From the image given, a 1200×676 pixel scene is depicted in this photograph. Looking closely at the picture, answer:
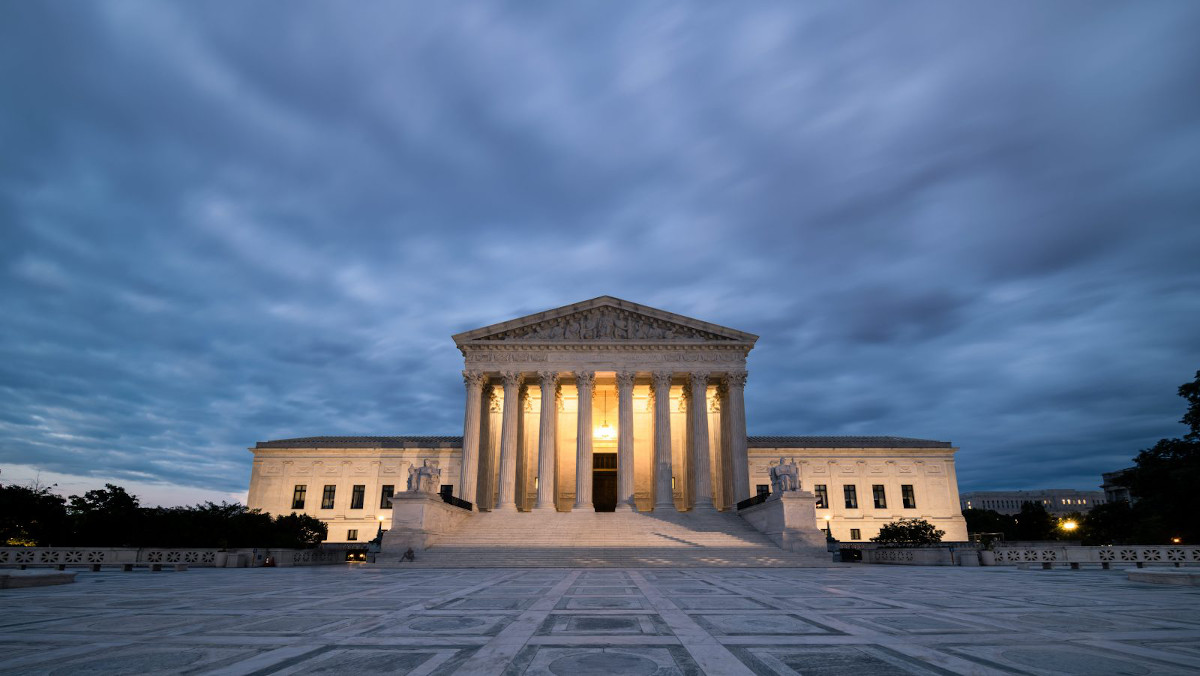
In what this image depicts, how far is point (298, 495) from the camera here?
176ft

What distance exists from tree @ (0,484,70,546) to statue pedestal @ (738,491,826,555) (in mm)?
34074

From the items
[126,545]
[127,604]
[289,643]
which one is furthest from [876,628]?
[126,545]

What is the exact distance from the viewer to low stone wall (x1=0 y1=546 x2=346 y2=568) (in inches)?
882

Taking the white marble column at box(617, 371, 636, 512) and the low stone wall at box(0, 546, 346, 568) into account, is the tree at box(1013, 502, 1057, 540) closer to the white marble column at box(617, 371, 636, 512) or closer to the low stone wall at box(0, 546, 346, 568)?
the white marble column at box(617, 371, 636, 512)

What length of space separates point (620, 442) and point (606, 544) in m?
11.1

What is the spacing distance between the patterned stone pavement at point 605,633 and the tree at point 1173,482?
27.3 meters

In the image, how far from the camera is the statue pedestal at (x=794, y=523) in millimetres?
29156

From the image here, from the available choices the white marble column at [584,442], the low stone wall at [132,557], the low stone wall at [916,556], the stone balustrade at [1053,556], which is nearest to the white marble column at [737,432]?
the white marble column at [584,442]

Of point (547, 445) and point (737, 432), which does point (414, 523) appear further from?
point (737, 432)

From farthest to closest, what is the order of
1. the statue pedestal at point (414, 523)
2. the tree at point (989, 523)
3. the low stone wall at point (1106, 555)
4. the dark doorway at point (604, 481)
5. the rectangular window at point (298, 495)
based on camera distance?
the tree at point (989, 523), the rectangular window at point (298, 495), the dark doorway at point (604, 481), the statue pedestal at point (414, 523), the low stone wall at point (1106, 555)

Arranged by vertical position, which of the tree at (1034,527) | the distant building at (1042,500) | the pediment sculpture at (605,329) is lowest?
the tree at (1034,527)

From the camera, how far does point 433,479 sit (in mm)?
32031

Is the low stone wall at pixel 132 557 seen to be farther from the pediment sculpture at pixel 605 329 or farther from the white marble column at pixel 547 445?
the pediment sculpture at pixel 605 329

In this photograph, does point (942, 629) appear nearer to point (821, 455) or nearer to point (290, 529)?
point (290, 529)
